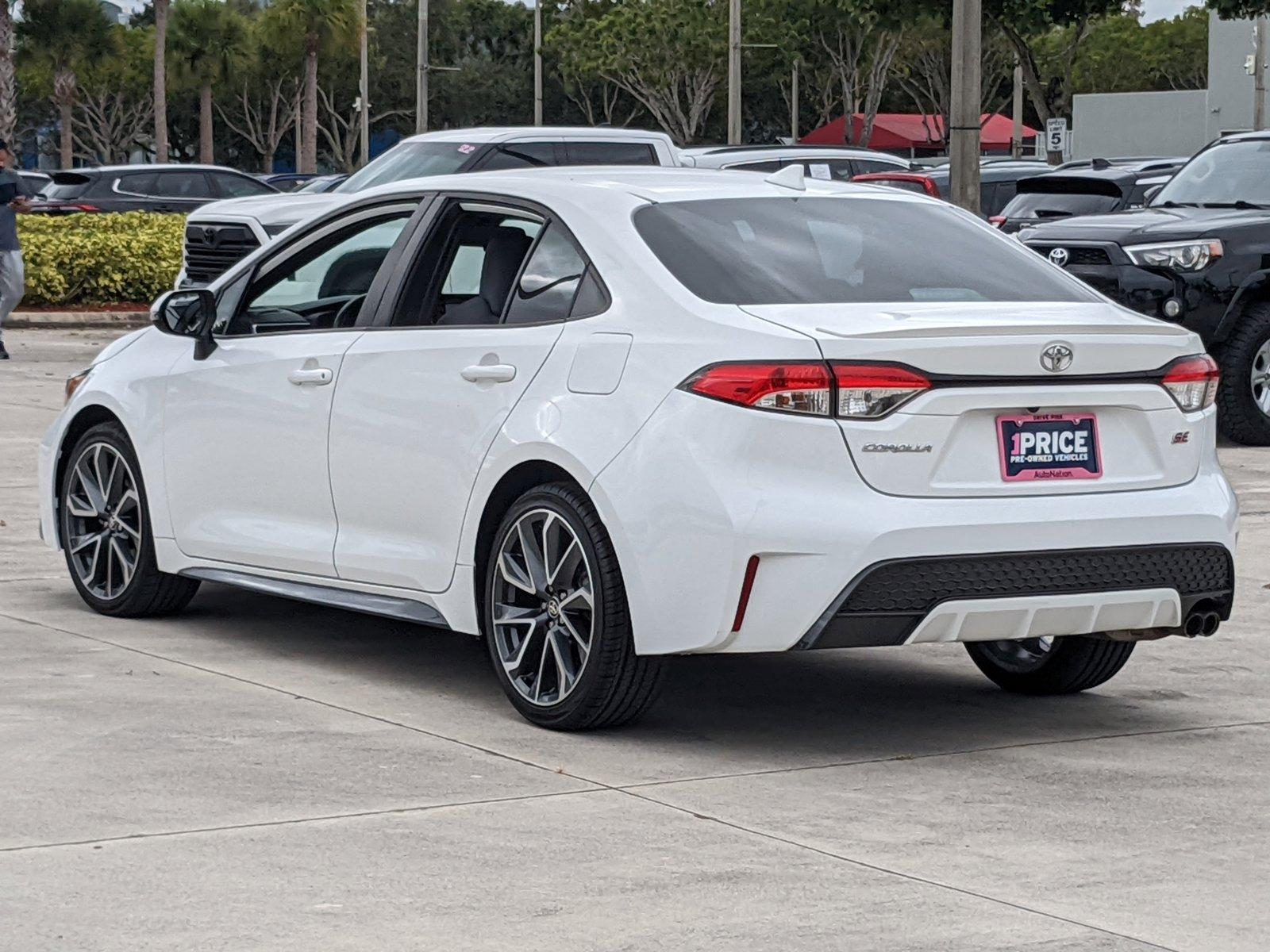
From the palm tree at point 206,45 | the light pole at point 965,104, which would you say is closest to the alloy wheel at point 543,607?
the light pole at point 965,104

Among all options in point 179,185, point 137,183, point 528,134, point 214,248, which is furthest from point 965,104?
point 137,183

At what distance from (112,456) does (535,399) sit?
2.41 metres

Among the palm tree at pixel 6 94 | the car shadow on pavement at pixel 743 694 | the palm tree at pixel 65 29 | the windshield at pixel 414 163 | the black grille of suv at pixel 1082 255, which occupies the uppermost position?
the palm tree at pixel 65 29

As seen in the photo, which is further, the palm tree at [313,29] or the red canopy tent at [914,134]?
the red canopy tent at [914,134]

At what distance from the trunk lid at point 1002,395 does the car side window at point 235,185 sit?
26.1 meters

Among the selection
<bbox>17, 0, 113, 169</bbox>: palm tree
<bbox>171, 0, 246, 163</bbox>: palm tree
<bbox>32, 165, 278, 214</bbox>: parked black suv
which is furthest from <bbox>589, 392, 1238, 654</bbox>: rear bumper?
<bbox>171, 0, 246, 163</bbox>: palm tree

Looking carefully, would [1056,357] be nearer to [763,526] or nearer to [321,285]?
[763,526]

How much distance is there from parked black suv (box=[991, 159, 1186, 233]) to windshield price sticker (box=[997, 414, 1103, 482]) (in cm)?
1325

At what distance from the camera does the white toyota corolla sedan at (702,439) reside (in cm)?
598

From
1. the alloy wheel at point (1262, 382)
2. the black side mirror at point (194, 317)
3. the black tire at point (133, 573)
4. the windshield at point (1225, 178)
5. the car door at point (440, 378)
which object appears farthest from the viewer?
the windshield at point (1225, 178)

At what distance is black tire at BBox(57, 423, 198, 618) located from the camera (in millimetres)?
8180

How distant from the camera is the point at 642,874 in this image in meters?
5.05

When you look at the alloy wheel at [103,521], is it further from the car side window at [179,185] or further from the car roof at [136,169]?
the car side window at [179,185]

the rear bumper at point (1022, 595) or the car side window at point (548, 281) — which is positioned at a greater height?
the car side window at point (548, 281)
